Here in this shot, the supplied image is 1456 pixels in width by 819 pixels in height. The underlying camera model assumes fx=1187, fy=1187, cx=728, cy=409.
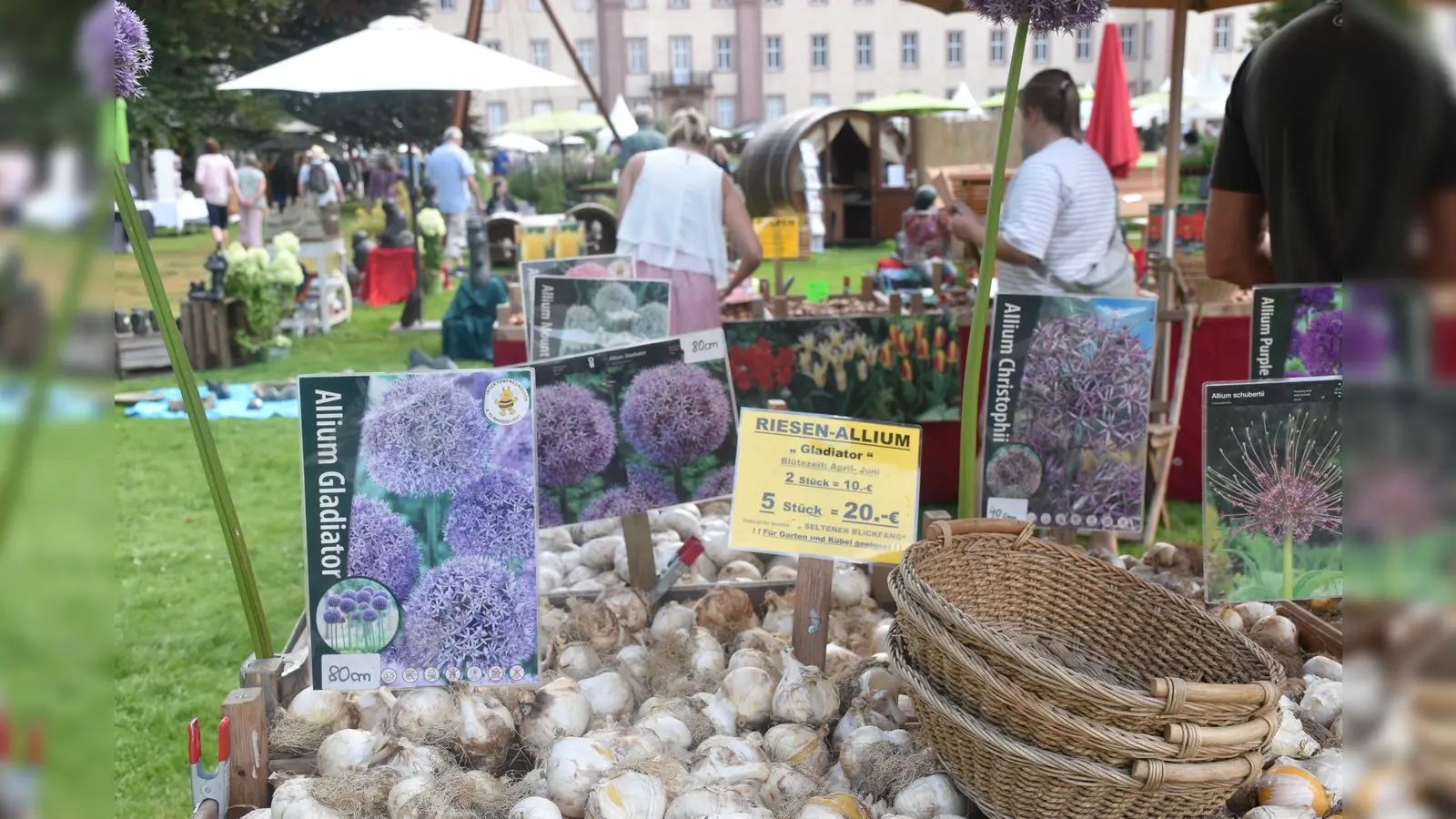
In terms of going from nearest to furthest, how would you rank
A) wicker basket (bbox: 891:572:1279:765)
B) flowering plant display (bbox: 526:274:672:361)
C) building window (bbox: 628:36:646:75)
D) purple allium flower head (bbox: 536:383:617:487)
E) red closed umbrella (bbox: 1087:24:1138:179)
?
wicker basket (bbox: 891:572:1279:765), purple allium flower head (bbox: 536:383:617:487), flowering plant display (bbox: 526:274:672:361), red closed umbrella (bbox: 1087:24:1138:179), building window (bbox: 628:36:646:75)

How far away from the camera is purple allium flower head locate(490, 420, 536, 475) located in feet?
6.65

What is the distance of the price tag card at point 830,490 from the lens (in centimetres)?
218

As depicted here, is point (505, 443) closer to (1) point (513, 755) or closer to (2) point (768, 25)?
(1) point (513, 755)

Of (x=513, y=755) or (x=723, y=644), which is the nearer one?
(x=513, y=755)

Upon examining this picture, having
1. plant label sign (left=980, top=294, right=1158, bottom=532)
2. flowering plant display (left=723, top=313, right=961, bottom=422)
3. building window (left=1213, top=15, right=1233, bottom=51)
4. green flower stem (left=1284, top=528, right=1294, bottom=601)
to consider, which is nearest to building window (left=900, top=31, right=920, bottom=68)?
building window (left=1213, top=15, right=1233, bottom=51)

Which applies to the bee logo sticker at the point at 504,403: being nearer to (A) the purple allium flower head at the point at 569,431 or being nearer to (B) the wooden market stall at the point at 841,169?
(A) the purple allium flower head at the point at 569,431

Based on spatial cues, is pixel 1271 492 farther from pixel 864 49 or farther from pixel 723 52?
pixel 723 52

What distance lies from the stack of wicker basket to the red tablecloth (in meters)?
9.72

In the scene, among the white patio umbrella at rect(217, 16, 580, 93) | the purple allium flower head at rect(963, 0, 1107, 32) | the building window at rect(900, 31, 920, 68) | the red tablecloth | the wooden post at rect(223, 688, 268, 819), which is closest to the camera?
the wooden post at rect(223, 688, 268, 819)

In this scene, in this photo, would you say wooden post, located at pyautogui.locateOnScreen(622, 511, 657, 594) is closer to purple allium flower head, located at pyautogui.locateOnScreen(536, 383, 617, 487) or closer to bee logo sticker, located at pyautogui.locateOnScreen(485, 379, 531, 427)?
purple allium flower head, located at pyautogui.locateOnScreen(536, 383, 617, 487)

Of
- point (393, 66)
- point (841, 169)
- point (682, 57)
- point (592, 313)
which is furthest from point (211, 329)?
point (682, 57)

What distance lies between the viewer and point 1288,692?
2.15 metres

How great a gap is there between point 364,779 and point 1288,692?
63.2 inches

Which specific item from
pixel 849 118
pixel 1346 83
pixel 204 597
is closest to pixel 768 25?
pixel 849 118
